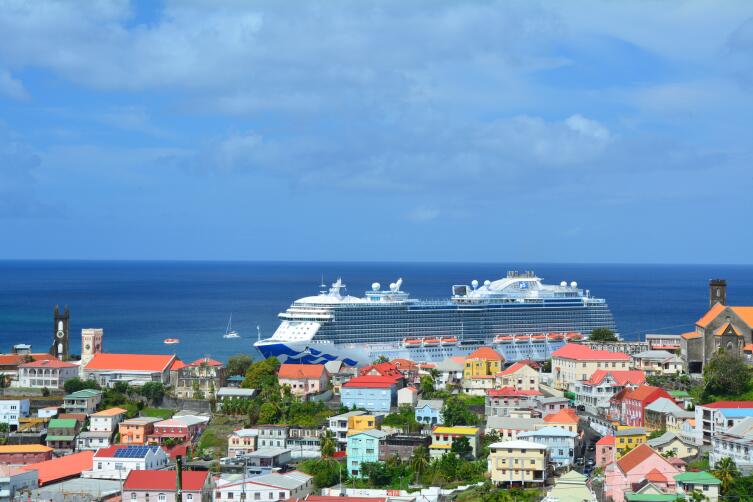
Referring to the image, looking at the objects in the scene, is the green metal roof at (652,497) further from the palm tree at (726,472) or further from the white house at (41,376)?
the white house at (41,376)

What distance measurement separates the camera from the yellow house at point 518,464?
169 ft

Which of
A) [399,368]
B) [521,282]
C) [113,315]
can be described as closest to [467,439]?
[399,368]

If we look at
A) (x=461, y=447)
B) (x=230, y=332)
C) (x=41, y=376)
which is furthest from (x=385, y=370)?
(x=230, y=332)

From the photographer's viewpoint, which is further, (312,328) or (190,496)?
(312,328)

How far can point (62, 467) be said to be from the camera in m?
56.0

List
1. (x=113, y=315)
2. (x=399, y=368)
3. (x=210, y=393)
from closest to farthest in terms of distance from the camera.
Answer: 1. (x=210, y=393)
2. (x=399, y=368)
3. (x=113, y=315)

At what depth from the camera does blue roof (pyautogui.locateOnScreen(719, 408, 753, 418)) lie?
5422 cm

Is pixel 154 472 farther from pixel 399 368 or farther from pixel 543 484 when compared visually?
pixel 399 368

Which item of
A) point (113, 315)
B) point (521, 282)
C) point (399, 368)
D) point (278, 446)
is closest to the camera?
point (278, 446)

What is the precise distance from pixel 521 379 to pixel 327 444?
1923 cm

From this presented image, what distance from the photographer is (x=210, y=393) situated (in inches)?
2793

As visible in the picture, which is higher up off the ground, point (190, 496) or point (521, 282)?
point (521, 282)

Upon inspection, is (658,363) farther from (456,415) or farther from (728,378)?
(456,415)

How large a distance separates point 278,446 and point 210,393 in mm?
13419
